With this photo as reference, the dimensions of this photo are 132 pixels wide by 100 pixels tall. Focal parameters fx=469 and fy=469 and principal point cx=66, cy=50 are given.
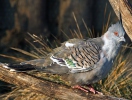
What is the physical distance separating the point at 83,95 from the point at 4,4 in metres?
3.30

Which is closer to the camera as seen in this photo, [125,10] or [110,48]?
[110,48]

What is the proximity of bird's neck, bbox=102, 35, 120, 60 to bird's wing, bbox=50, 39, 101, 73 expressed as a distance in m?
0.06

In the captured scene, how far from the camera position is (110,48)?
159 inches

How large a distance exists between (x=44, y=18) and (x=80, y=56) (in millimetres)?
3457

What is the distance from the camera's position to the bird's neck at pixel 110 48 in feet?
13.3

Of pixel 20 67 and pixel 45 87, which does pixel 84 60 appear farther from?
pixel 20 67

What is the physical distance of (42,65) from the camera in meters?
4.14

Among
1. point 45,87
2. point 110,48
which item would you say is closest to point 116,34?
point 110,48

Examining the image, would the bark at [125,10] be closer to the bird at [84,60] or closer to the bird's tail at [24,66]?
the bird at [84,60]

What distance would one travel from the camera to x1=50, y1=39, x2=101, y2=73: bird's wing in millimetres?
4059

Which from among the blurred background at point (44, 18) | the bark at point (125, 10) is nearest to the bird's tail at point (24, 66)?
the bark at point (125, 10)

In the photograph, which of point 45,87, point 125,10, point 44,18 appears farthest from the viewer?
point 44,18

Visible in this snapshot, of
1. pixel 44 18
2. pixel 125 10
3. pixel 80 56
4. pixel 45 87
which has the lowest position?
pixel 45 87

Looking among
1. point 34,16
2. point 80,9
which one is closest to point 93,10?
point 80,9
